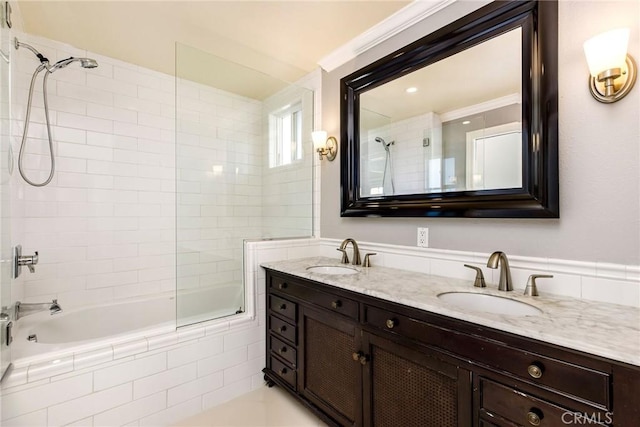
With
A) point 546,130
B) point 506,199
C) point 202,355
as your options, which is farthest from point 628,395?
point 202,355

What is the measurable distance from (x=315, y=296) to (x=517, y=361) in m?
1.03

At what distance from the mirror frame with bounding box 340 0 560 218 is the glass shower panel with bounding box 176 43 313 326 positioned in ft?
3.41

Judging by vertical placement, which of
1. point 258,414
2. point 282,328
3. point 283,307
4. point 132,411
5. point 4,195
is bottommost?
point 258,414

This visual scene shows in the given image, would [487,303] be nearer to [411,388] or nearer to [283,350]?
[411,388]

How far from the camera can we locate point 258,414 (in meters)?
1.88

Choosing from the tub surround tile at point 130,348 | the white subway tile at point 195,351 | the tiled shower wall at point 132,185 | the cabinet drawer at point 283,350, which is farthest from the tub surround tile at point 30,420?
the cabinet drawer at point 283,350

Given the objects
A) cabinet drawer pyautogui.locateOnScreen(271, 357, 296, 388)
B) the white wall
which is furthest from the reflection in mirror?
cabinet drawer pyautogui.locateOnScreen(271, 357, 296, 388)

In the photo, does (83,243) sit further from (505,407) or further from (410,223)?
(505,407)

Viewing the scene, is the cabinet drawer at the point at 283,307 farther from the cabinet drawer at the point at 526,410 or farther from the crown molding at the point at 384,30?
the crown molding at the point at 384,30

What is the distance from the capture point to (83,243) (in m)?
2.42

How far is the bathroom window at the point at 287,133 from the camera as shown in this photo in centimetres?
277

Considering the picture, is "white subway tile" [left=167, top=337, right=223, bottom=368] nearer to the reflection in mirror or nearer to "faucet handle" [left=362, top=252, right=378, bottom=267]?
"faucet handle" [left=362, top=252, right=378, bottom=267]

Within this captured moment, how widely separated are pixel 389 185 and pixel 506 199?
0.75 m

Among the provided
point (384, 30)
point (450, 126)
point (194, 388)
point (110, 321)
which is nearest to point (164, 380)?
point (194, 388)
